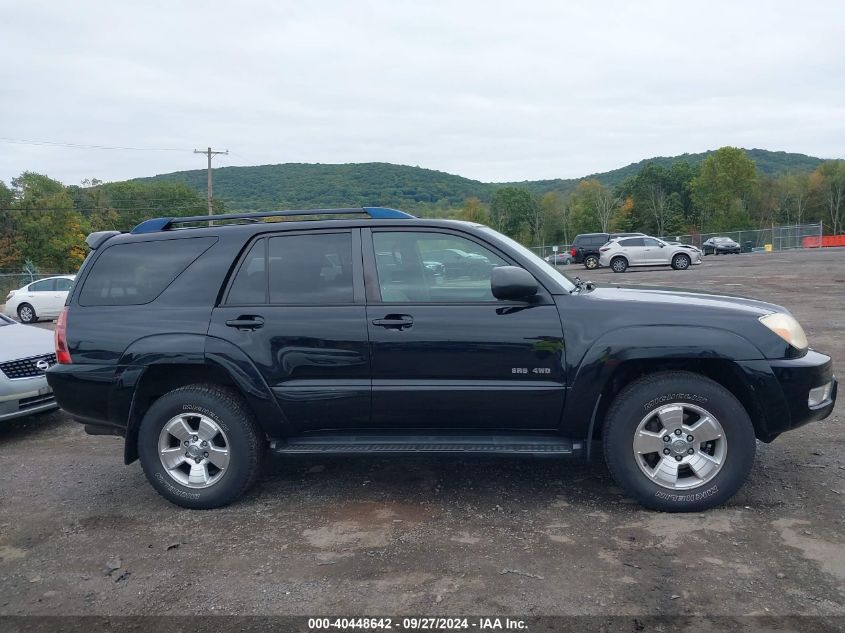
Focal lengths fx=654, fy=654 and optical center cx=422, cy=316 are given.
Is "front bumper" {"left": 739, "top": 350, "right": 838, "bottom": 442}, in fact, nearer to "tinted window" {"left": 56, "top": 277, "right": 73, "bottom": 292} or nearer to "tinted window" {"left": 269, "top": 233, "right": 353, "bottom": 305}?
"tinted window" {"left": 269, "top": 233, "right": 353, "bottom": 305}

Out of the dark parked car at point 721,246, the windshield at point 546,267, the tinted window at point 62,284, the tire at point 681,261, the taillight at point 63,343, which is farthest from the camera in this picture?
the dark parked car at point 721,246

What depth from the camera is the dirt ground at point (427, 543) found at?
3039mm


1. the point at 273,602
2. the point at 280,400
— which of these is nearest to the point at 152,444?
the point at 280,400

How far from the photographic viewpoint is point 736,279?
20547 mm

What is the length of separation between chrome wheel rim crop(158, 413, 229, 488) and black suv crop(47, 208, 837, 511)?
0.03 feet

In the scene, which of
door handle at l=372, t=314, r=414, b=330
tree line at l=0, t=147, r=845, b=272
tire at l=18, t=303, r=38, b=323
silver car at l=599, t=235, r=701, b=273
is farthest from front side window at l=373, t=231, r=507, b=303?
tree line at l=0, t=147, r=845, b=272

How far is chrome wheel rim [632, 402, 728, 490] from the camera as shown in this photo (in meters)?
3.78

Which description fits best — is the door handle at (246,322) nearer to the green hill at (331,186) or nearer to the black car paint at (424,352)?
the black car paint at (424,352)

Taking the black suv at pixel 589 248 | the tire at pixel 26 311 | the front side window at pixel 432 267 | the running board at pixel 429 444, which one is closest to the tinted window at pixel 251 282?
the front side window at pixel 432 267

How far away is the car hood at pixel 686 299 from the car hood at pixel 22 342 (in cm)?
539

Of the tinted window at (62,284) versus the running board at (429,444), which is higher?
the tinted window at (62,284)

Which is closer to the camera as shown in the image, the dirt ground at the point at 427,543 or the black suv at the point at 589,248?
the dirt ground at the point at 427,543

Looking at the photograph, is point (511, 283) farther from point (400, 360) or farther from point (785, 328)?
point (785, 328)

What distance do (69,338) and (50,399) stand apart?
2.43 m
